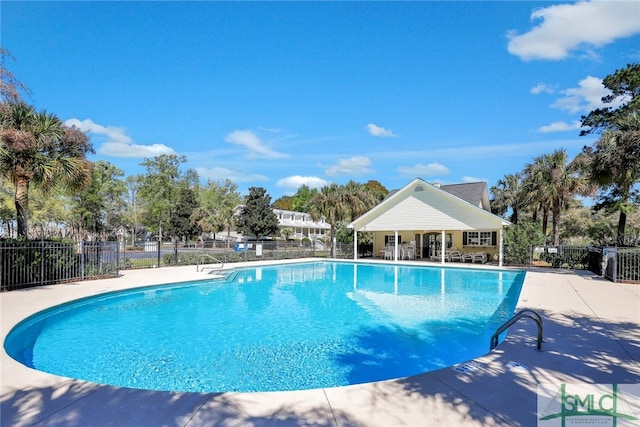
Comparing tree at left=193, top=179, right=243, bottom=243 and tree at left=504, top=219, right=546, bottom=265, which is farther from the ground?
tree at left=193, top=179, right=243, bottom=243

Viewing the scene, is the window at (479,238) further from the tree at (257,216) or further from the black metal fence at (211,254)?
the tree at (257,216)

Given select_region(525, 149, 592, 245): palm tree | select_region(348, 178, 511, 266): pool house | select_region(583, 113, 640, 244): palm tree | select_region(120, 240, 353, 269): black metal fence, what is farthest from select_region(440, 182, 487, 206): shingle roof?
select_region(120, 240, 353, 269): black metal fence

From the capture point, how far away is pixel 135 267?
18375 mm

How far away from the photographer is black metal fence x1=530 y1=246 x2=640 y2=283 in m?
13.2

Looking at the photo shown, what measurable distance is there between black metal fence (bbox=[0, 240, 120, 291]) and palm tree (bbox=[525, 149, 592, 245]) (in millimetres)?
23334

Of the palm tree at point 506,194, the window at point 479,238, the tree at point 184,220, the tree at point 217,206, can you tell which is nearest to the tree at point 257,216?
the tree at point 217,206

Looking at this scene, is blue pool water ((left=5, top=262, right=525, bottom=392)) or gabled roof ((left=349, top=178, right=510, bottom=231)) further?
gabled roof ((left=349, top=178, right=510, bottom=231))

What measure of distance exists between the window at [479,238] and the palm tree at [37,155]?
887 inches

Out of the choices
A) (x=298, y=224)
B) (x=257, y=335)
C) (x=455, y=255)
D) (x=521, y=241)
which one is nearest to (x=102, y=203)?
(x=298, y=224)

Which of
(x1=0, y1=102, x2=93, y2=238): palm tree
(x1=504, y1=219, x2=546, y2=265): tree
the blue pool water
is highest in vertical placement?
(x1=0, y1=102, x2=93, y2=238): palm tree

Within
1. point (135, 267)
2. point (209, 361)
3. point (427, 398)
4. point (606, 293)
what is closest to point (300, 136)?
point (135, 267)

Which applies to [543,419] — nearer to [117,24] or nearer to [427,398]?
[427,398]

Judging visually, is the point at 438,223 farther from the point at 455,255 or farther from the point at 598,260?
the point at 598,260

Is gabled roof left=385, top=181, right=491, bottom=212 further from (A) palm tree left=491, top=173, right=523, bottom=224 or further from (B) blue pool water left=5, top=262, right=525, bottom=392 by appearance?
(B) blue pool water left=5, top=262, right=525, bottom=392
